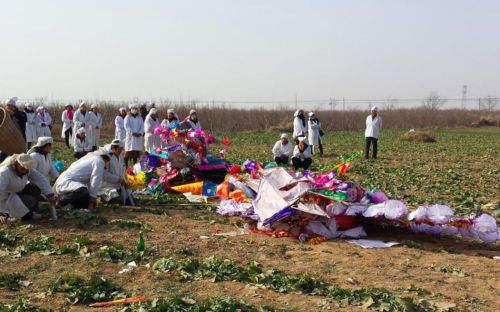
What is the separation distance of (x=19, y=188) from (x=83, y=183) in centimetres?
125

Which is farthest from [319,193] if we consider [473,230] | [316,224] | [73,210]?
[73,210]

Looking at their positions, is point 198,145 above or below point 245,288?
above

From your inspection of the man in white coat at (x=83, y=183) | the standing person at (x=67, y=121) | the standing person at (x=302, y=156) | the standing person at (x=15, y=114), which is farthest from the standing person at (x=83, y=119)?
the man in white coat at (x=83, y=183)

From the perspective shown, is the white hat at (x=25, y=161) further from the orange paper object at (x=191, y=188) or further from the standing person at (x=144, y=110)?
the standing person at (x=144, y=110)

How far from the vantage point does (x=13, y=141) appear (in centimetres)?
1016

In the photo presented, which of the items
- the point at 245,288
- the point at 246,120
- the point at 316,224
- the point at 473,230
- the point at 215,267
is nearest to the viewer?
the point at 245,288

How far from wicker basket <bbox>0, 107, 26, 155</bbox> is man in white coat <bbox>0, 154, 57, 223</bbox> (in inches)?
85.3

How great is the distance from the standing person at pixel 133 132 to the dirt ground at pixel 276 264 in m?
7.11

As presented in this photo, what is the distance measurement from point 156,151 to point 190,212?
2962mm

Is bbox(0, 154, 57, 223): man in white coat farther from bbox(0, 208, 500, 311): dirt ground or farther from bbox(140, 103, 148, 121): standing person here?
bbox(140, 103, 148, 121): standing person

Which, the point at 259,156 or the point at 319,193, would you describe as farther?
the point at 259,156

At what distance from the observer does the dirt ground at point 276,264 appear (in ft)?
17.3

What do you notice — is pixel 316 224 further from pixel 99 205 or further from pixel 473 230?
pixel 99 205

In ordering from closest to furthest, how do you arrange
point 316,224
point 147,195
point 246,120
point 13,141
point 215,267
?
point 215,267 < point 316,224 < point 13,141 < point 147,195 < point 246,120
